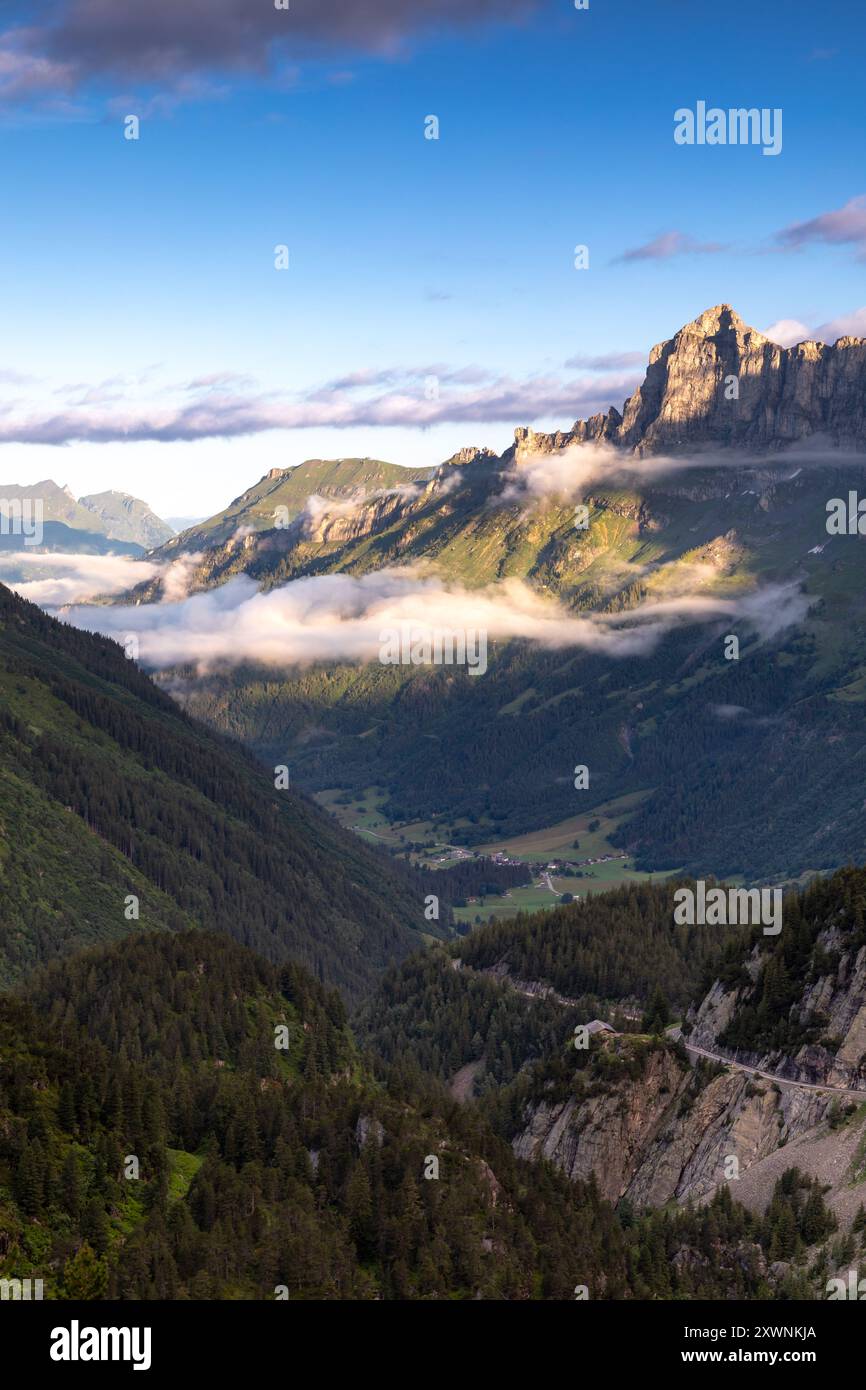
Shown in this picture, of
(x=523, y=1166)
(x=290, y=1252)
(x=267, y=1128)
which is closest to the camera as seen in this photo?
(x=290, y=1252)

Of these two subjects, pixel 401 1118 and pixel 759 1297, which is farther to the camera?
pixel 401 1118

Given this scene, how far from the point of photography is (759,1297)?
164m

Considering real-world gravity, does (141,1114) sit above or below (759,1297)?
above

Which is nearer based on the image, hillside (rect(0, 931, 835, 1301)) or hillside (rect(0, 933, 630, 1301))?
hillside (rect(0, 933, 630, 1301))

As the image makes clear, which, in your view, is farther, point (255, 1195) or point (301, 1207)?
point (301, 1207)

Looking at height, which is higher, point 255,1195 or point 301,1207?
point 255,1195

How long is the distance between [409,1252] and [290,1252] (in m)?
15.9

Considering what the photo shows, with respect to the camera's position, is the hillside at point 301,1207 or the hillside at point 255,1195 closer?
the hillside at point 255,1195
